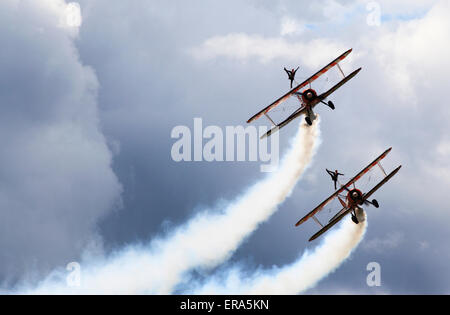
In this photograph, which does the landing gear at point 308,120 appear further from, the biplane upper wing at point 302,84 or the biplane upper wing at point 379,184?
the biplane upper wing at point 379,184

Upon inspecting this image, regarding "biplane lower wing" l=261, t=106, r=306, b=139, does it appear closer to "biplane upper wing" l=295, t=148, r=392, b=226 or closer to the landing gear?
the landing gear

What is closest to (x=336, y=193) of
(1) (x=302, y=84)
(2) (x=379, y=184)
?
(2) (x=379, y=184)

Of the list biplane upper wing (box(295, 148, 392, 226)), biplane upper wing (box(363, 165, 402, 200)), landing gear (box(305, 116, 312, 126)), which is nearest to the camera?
biplane upper wing (box(363, 165, 402, 200))

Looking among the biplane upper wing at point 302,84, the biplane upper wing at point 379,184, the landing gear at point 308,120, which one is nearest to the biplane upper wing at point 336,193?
the biplane upper wing at point 379,184

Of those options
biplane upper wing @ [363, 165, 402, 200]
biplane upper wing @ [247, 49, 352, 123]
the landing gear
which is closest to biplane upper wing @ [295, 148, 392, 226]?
biplane upper wing @ [363, 165, 402, 200]

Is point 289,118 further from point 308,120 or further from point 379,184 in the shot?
point 379,184

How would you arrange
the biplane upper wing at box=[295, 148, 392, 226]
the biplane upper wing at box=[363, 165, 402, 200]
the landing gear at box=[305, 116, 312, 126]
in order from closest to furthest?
1. the biplane upper wing at box=[363, 165, 402, 200]
2. the landing gear at box=[305, 116, 312, 126]
3. the biplane upper wing at box=[295, 148, 392, 226]

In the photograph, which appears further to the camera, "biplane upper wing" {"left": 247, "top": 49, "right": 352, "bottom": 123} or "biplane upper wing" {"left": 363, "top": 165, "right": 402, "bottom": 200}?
"biplane upper wing" {"left": 247, "top": 49, "right": 352, "bottom": 123}

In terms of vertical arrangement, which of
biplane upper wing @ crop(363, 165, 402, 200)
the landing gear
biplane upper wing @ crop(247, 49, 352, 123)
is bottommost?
biplane upper wing @ crop(363, 165, 402, 200)

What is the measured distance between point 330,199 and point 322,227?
615cm
